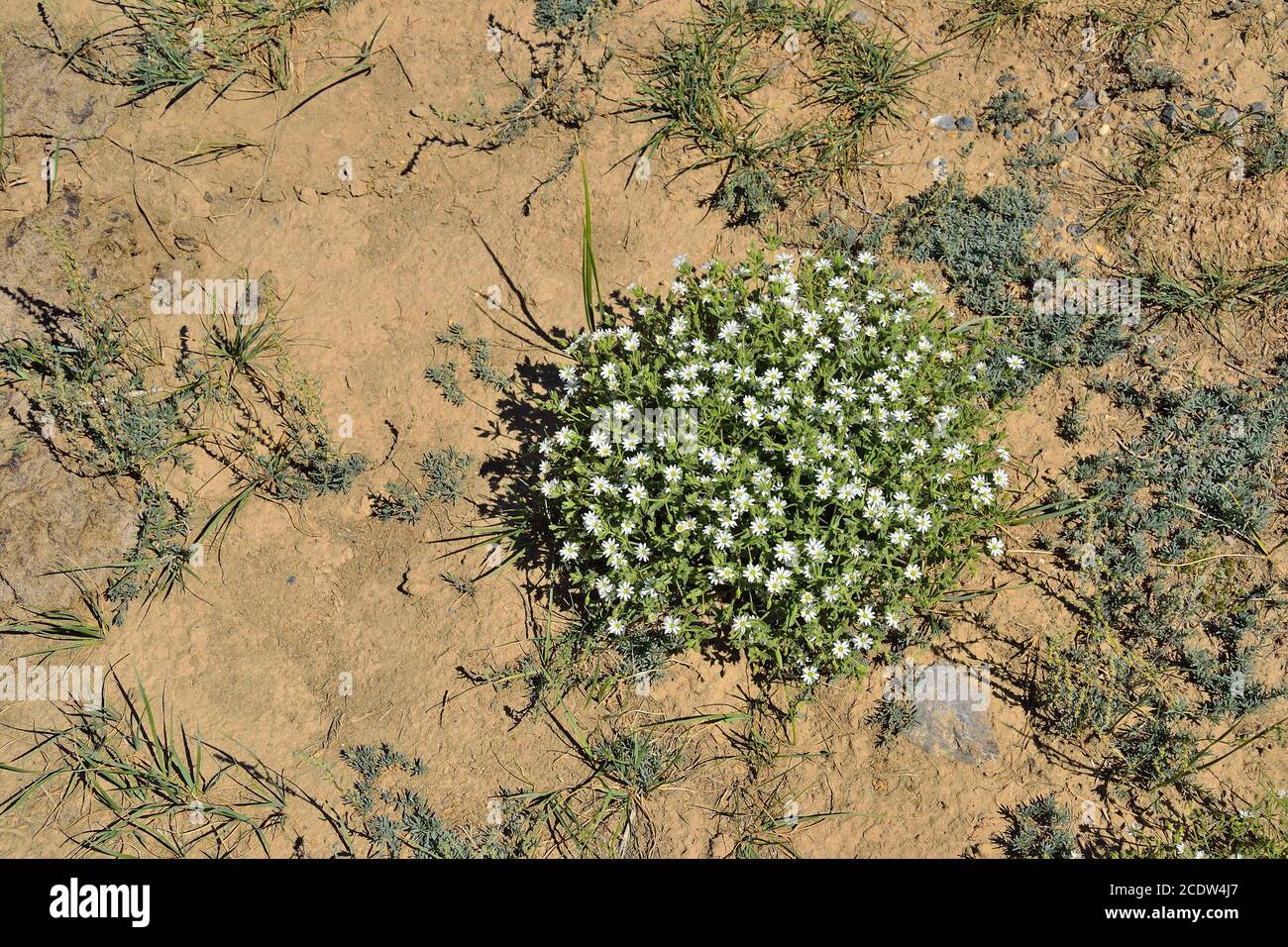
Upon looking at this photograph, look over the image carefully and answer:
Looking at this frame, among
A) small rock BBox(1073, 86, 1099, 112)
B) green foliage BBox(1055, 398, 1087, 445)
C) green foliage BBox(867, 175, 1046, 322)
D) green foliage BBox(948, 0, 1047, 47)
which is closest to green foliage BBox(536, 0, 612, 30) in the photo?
green foliage BBox(948, 0, 1047, 47)

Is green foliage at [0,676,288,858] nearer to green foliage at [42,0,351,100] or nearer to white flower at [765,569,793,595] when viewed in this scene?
white flower at [765,569,793,595]

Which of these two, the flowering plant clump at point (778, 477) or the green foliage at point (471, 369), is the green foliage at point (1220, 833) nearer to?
the flowering plant clump at point (778, 477)

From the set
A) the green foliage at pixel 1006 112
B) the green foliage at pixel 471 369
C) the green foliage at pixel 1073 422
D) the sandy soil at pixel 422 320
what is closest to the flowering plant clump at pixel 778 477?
the sandy soil at pixel 422 320

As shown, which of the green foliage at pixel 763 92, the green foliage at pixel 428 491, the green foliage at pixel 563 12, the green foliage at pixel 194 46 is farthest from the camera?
the green foliage at pixel 194 46

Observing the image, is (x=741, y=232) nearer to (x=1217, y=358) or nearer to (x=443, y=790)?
(x=1217, y=358)
